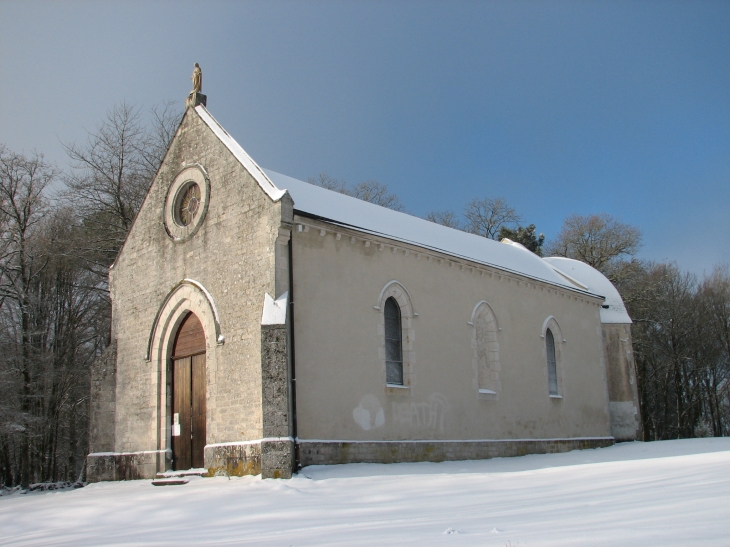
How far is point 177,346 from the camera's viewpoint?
18.4 m

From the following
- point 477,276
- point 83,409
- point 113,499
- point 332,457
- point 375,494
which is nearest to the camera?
point 375,494

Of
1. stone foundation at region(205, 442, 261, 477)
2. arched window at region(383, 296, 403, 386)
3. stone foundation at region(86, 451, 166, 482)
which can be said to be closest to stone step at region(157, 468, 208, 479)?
stone foundation at region(205, 442, 261, 477)

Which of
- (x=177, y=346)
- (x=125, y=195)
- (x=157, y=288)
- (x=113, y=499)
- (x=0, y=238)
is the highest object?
(x=125, y=195)

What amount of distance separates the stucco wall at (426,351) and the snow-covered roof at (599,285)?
2510 millimetres

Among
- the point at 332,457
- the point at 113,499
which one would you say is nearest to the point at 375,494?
the point at 332,457

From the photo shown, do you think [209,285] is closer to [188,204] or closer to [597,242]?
[188,204]

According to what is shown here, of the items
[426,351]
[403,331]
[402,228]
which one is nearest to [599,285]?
[402,228]

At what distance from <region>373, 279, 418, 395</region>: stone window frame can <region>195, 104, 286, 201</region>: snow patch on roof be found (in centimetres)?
406

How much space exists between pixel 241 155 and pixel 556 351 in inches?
544

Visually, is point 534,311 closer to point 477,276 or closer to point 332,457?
point 477,276

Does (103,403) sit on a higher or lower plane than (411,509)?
higher

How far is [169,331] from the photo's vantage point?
60.4ft

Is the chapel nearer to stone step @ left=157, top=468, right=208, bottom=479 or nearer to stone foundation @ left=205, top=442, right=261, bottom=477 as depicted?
stone foundation @ left=205, top=442, right=261, bottom=477

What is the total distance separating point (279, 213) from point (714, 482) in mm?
9943
